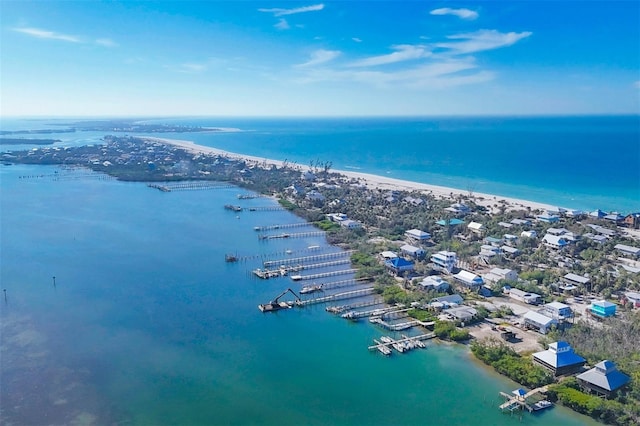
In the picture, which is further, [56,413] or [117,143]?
[117,143]

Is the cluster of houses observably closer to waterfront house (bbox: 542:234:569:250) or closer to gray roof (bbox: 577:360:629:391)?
gray roof (bbox: 577:360:629:391)

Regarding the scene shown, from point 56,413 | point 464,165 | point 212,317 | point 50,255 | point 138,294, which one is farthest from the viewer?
point 464,165

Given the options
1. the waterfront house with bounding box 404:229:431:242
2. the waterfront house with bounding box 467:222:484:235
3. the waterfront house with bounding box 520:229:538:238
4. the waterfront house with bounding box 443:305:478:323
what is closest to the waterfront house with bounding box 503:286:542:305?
the waterfront house with bounding box 443:305:478:323

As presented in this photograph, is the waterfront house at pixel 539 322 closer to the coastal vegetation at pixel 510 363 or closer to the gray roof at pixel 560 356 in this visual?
the coastal vegetation at pixel 510 363

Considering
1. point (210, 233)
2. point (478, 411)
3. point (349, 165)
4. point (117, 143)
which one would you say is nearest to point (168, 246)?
point (210, 233)

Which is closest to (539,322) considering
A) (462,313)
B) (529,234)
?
(462,313)

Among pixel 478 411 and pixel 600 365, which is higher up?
pixel 600 365

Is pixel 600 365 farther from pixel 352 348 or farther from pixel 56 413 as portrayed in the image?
pixel 56 413
